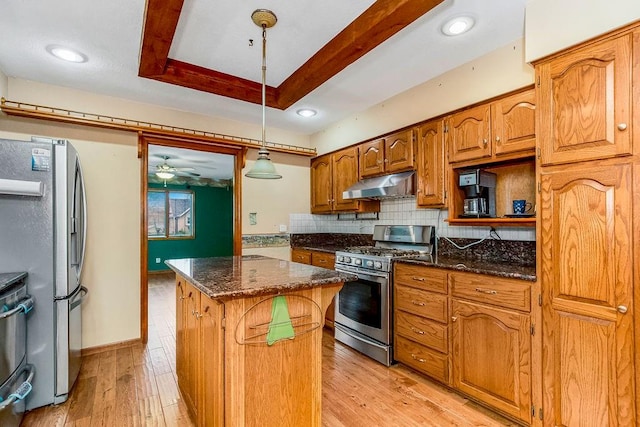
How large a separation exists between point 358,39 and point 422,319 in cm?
207

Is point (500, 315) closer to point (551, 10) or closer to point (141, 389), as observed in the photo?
point (551, 10)

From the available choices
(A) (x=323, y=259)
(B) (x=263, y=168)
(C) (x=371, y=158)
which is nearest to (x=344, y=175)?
(C) (x=371, y=158)

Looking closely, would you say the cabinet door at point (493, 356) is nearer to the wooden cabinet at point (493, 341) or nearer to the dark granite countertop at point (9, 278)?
the wooden cabinet at point (493, 341)

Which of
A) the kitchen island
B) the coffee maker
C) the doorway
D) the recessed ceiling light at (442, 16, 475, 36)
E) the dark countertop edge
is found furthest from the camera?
the doorway

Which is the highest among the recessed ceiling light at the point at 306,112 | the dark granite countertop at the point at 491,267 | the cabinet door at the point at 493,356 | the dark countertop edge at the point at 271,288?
the recessed ceiling light at the point at 306,112

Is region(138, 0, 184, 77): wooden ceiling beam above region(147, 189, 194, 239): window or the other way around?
above

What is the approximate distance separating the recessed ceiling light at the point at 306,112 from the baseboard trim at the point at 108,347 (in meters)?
2.95

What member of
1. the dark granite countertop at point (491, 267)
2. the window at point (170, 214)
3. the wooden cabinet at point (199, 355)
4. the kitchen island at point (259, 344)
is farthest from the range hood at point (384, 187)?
the window at point (170, 214)

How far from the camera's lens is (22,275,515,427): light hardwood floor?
2.03 m

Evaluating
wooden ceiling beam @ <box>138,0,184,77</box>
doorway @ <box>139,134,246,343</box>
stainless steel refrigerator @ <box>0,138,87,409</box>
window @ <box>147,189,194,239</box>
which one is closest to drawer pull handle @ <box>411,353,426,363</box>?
stainless steel refrigerator @ <box>0,138,87,409</box>

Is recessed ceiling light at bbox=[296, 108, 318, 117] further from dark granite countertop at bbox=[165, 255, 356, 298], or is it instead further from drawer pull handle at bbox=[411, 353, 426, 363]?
drawer pull handle at bbox=[411, 353, 426, 363]

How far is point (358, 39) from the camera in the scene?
6.56 ft

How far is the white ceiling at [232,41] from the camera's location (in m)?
1.87

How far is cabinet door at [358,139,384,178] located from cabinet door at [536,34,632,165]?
1578 millimetres
